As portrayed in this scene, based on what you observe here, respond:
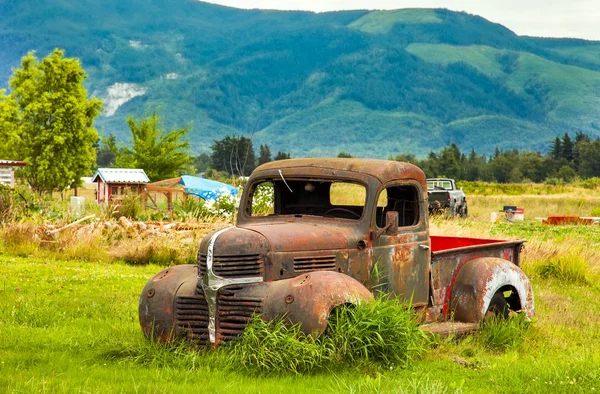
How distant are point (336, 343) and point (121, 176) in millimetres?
29960

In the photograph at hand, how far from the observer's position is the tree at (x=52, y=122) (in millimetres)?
44031

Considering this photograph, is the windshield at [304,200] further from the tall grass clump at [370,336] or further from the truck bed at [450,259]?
the tall grass clump at [370,336]

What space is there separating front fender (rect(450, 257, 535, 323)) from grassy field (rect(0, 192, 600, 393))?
305 millimetres

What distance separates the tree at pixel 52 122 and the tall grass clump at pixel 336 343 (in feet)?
125

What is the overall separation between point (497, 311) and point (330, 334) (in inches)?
127

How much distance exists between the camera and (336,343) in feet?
24.0

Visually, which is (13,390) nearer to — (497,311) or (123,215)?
(497,311)

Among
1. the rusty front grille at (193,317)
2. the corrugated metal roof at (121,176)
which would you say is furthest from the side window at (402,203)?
the corrugated metal roof at (121,176)

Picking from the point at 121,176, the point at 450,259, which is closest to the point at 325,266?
the point at 450,259

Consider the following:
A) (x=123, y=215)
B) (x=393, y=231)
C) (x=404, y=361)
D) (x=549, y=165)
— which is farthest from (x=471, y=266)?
(x=549, y=165)

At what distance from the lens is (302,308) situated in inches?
282

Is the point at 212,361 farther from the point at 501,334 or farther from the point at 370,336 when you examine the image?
the point at 501,334

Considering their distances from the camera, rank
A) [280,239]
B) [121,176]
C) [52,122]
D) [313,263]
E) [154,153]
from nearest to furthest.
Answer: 1. [280,239]
2. [313,263]
3. [121,176]
4. [52,122]
5. [154,153]

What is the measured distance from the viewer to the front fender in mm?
9305
